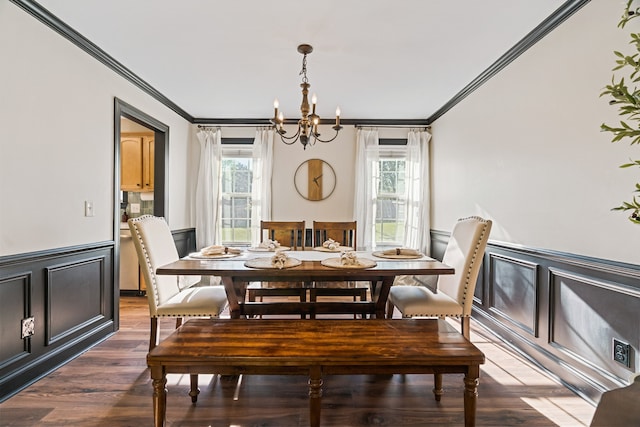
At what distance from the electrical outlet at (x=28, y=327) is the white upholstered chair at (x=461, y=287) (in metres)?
2.44

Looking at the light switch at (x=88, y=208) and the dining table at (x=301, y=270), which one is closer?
the dining table at (x=301, y=270)

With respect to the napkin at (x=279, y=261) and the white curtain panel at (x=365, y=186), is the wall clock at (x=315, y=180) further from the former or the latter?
the napkin at (x=279, y=261)

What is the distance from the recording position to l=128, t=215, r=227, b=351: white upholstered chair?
2.16 m

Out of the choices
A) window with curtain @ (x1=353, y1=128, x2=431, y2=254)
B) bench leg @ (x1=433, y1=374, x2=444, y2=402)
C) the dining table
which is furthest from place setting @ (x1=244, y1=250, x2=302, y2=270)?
window with curtain @ (x1=353, y1=128, x2=431, y2=254)

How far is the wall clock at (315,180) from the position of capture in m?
4.69

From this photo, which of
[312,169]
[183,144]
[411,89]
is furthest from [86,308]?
[411,89]

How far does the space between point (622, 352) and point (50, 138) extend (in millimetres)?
3732

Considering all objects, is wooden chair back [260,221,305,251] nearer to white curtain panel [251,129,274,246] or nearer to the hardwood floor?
white curtain panel [251,129,274,246]

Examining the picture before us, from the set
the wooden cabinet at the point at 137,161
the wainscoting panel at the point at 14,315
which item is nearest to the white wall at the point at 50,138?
the wainscoting panel at the point at 14,315

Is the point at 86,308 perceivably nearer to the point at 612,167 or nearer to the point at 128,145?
the point at 128,145

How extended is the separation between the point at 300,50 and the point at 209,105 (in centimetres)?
194

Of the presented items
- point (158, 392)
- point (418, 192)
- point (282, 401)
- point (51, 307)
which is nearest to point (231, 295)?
point (282, 401)

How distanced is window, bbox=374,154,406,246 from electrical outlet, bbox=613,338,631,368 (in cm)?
297

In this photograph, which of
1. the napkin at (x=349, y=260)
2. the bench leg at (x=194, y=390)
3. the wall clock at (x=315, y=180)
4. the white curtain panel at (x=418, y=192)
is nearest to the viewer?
the bench leg at (x=194, y=390)
